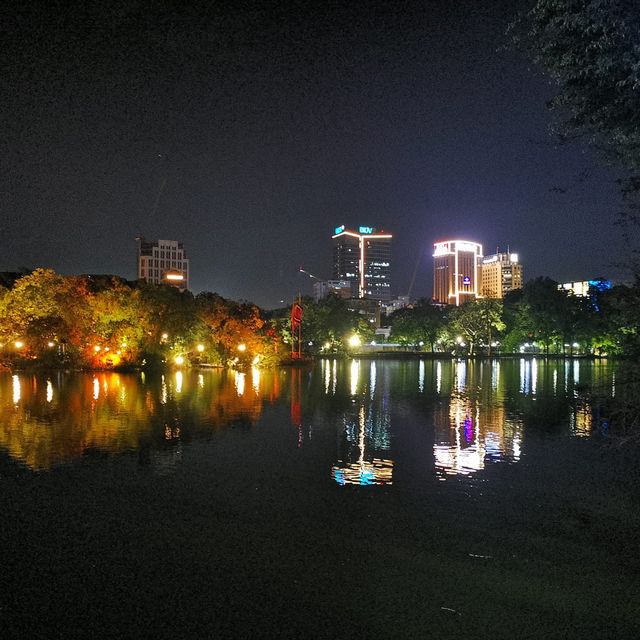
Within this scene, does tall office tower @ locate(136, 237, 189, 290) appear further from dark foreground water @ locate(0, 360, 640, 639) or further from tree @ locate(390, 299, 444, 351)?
dark foreground water @ locate(0, 360, 640, 639)

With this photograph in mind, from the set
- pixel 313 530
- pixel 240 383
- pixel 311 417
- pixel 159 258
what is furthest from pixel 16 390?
pixel 159 258

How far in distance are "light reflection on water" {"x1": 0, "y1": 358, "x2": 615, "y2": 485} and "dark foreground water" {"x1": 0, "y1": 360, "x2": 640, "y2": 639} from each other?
12 cm

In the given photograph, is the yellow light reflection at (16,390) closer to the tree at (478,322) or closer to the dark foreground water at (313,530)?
the dark foreground water at (313,530)

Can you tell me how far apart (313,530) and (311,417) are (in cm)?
1133

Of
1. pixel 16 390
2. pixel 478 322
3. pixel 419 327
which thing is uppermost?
pixel 478 322

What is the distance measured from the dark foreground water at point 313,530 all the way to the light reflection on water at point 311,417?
0.39 feet

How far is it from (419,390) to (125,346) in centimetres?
2034

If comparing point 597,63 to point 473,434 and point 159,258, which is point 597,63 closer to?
point 473,434

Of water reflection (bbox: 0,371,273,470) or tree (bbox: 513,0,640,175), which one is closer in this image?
tree (bbox: 513,0,640,175)

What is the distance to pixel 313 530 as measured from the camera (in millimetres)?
8703

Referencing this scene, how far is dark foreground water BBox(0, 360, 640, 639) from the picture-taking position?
6.20 metres

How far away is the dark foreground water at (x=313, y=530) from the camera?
20.4 ft

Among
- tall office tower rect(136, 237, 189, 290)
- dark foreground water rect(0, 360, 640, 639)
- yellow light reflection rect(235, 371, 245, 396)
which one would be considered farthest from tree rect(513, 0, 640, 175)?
tall office tower rect(136, 237, 189, 290)

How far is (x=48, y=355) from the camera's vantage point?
3941cm
